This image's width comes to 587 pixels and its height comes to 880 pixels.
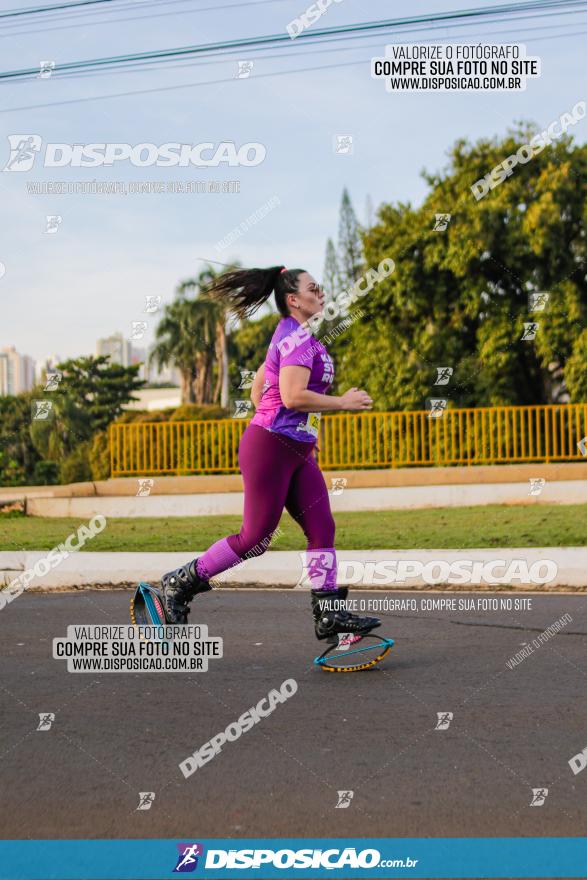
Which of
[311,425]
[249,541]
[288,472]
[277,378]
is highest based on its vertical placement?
A: [277,378]

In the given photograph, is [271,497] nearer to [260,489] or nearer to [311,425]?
[260,489]

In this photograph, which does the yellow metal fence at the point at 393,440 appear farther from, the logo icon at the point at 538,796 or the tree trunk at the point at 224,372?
the tree trunk at the point at 224,372

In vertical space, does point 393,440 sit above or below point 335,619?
above

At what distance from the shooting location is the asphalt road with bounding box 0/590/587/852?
3.41 metres

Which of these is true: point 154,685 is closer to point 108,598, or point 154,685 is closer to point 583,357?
point 108,598

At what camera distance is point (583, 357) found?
71.6ft

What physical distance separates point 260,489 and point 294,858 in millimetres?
2696

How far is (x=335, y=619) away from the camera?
569cm

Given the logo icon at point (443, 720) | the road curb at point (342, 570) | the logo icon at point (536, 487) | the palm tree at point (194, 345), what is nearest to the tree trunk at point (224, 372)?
the palm tree at point (194, 345)

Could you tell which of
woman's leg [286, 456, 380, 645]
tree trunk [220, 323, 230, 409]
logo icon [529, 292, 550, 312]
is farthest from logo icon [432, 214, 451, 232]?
tree trunk [220, 323, 230, 409]

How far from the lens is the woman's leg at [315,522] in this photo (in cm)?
573

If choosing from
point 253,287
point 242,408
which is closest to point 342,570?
point 253,287

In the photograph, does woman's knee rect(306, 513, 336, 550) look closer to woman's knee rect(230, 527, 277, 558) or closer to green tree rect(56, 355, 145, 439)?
woman's knee rect(230, 527, 277, 558)

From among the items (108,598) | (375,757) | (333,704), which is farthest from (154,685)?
(108,598)
